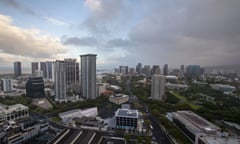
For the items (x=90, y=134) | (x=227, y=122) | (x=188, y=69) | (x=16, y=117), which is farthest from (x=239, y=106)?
(x=188, y=69)

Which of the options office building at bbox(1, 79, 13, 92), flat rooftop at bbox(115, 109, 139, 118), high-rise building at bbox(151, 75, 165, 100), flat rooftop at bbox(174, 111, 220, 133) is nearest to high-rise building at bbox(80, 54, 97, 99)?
flat rooftop at bbox(115, 109, 139, 118)

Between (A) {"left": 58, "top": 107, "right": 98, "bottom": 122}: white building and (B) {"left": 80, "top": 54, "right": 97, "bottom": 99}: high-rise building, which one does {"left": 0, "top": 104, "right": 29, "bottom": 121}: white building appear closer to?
(A) {"left": 58, "top": 107, "right": 98, "bottom": 122}: white building

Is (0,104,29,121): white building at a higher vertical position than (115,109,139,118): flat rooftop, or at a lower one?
lower

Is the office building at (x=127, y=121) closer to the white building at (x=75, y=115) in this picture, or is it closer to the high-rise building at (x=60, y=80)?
the white building at (x=75, y=115)

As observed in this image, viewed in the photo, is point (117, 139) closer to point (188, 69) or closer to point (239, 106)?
point (239, 106)

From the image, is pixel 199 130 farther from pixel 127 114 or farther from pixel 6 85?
pixel 6 85

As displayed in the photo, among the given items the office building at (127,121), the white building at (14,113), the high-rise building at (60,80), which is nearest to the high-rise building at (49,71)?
the high-rise building at (60,80)
